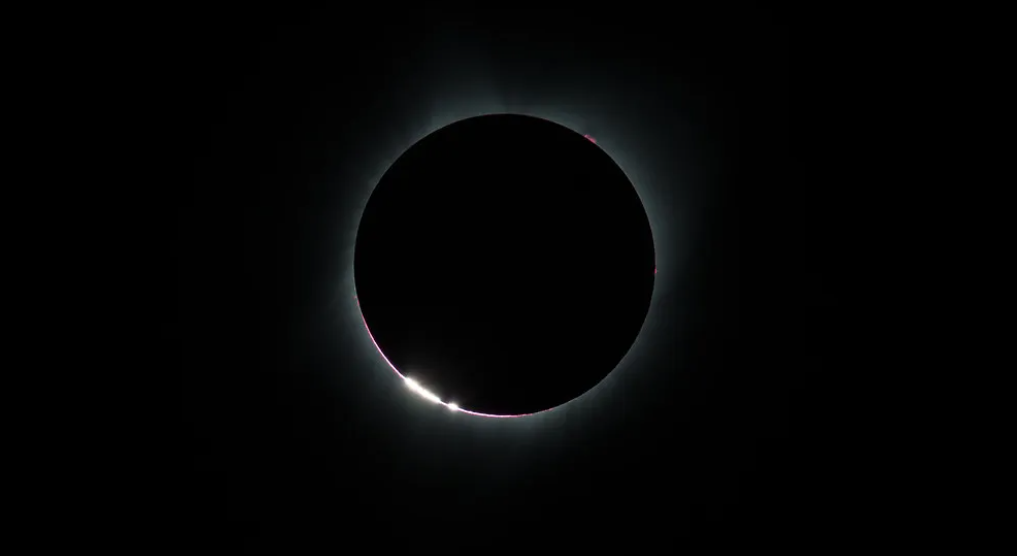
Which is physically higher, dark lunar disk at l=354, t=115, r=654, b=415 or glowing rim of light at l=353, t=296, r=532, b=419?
dark lunar disk at l=354, t=115, r=654, b=415

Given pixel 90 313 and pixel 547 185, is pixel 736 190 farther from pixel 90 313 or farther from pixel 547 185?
pixel 90 313

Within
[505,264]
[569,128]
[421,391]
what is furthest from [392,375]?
[569,128]

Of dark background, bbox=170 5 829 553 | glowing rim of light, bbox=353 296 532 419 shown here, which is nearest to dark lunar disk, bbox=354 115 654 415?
glowing rim of light, bbox=353 296 532 419

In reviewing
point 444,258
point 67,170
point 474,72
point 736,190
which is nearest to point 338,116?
point 474,72

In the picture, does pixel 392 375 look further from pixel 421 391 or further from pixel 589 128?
pixel 589 128

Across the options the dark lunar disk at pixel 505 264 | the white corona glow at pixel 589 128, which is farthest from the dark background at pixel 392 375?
the dark lunar disk at pixel 505 264

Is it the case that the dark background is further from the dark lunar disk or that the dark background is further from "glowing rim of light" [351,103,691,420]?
the dark lunar disk

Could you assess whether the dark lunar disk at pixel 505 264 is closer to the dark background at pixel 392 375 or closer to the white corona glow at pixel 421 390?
the white corona glow at pixel 421 390
